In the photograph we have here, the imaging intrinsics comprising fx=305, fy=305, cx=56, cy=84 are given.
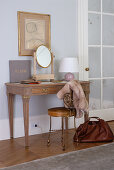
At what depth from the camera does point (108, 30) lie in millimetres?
5203

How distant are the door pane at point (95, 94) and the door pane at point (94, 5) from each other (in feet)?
3.92

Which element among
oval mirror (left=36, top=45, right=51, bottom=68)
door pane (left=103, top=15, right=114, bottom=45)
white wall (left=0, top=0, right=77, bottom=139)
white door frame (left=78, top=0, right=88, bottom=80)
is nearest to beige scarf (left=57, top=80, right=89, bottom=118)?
oval mirror (left=36, top=45, right=51, bottom=68)

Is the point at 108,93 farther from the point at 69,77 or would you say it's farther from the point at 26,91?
the point at 26,91

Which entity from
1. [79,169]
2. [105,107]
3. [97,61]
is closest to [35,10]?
[97,61]

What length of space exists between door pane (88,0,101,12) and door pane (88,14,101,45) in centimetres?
10

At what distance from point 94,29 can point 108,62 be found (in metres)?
0.63

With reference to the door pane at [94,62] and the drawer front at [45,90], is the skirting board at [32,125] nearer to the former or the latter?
the drawer front at [45,90]

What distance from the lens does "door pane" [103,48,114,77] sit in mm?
5191

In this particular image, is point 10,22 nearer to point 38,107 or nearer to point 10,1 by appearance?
point 10,1

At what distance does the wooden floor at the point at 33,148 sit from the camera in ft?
11.0

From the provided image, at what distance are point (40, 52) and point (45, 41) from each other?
282 millimetres

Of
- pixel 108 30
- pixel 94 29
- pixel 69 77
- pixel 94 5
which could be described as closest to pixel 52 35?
pixel 69 77

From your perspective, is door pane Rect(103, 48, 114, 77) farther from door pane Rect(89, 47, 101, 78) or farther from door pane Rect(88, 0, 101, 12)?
door pane Rect(88, 0, 101, 12)

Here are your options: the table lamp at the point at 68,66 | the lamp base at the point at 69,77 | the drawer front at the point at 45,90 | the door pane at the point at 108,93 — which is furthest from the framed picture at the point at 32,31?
the door pane at the point at 108,93
